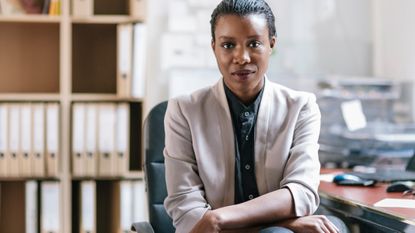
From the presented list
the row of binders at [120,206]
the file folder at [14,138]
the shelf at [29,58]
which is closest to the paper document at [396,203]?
the row of binders at [120,206]

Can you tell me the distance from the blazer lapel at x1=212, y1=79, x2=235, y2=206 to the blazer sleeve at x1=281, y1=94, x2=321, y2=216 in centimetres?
13

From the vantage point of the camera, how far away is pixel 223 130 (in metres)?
1.59

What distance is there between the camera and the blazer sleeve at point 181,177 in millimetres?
1528

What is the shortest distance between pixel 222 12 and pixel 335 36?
209 centimetres

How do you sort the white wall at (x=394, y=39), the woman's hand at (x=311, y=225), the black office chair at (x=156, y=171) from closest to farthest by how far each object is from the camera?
1. the woman's hand at (x=311, y=225)
2. the black office chair at (x=156, y=171)
3. the white wall at (x=394, y=39)

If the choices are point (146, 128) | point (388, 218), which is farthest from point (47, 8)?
point (388, 218)

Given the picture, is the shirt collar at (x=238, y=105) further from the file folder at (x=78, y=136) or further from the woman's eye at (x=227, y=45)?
the file folder at (x=78, y=136)

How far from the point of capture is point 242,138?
1.59 m

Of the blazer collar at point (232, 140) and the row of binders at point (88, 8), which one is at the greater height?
the row of binders at point (88, 8)

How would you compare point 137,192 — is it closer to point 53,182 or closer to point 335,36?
point 53,182

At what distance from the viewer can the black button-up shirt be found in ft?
5.13

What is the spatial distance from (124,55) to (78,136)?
45cm

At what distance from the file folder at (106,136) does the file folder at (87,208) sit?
11cm

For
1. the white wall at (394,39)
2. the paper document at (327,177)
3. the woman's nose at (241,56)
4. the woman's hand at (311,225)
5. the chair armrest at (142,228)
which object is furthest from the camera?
the white wall at (394,39)
